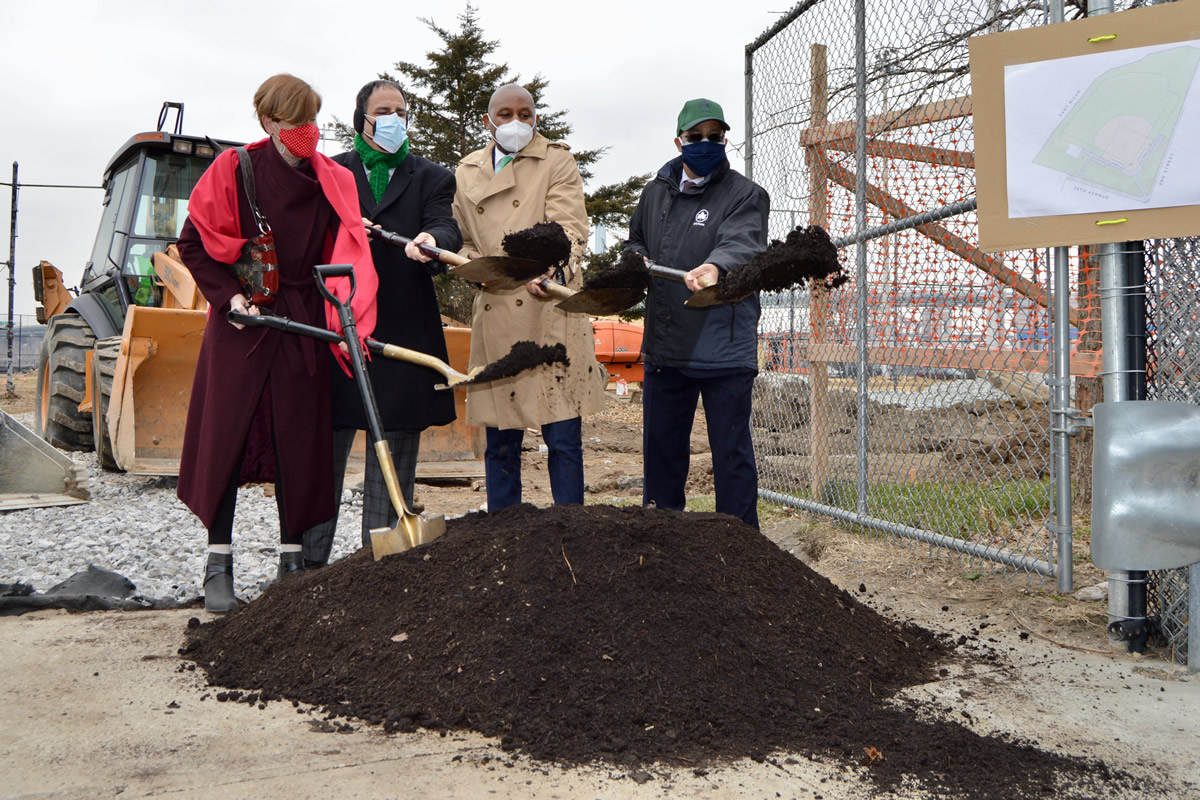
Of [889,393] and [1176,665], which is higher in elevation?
[889,393]

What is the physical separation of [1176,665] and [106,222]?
27.7ft

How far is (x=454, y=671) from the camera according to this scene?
2639mm

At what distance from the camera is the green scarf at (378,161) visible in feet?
12.7

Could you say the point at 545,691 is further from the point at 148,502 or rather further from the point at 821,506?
the point at 148,502

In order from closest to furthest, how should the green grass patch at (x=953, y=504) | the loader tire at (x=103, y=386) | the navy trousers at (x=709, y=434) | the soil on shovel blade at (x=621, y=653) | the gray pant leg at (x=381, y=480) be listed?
the soil on shovel blade at (x=621, y=653) → the gray pant leg at (x=381, y=480) → the navy trousers at (x=709, y=434) → the green grass patch at (x=953, y=504) → the loader tire at (x=103, y=386)

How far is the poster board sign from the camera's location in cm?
301

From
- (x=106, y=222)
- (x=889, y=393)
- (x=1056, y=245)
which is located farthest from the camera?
(x=106, y=222)

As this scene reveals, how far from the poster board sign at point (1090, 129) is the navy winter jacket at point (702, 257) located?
917mm

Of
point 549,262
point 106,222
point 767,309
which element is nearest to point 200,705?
point 549,262

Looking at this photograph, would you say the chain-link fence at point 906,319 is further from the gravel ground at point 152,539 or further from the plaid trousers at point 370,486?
the plaid trousers at point 370,486

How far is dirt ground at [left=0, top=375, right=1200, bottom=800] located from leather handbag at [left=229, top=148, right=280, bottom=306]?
1.27 m

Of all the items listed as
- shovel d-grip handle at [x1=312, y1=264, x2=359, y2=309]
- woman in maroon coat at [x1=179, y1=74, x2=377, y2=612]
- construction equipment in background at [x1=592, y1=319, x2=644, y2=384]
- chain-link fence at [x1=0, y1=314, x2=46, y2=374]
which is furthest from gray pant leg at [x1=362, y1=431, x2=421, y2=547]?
chain-link fence at [x1=0, y1=314, x2=46, y2=374]

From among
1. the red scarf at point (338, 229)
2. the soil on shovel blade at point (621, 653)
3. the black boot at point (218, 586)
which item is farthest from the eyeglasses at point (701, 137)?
the black boot at point (218, 586)

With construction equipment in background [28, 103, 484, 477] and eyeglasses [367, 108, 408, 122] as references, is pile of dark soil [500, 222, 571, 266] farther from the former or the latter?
construction equipment in background [28, 103, 484, 477]
